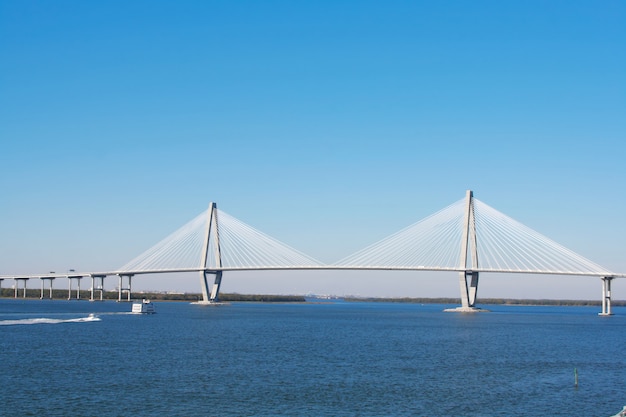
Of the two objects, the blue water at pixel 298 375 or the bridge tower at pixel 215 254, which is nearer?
the blue water at pixel 298 375

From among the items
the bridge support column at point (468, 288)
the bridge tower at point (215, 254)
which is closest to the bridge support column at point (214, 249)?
the bridge tower at point (215, 254)

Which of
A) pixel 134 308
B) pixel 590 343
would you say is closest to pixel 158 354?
pixel 590 343

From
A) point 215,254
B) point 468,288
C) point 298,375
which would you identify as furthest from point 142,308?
point 298,375

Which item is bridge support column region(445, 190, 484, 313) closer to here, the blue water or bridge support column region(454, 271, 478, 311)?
bridge support column region(454, 271, 478, 311)

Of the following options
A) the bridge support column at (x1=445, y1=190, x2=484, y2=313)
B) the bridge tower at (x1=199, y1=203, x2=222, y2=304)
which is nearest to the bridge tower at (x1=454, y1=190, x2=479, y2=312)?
Answer: the bridge support column at (x1=445, y1=190, x2=484, y2=313)

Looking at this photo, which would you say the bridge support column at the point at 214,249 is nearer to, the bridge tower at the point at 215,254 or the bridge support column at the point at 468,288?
the bridge tower at the point at 215,254

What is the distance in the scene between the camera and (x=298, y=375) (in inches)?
1142

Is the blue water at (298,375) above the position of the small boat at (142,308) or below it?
above

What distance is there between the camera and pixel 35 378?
86.7ft

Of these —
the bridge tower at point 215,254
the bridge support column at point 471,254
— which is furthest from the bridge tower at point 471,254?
the bridge tower at point 215,254

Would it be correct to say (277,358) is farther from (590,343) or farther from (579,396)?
(590,343)

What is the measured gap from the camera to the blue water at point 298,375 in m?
22.5

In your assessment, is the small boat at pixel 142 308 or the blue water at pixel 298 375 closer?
the blue water at pixel 298 375

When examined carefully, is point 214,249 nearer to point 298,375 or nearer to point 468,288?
point 468,288
